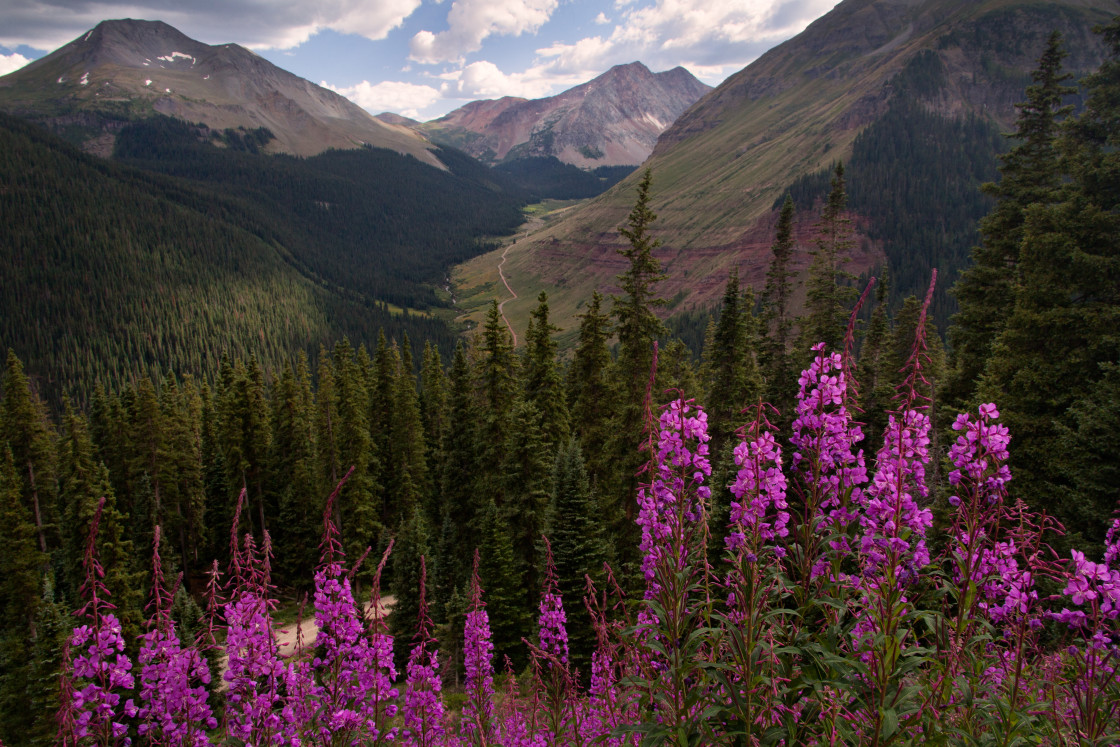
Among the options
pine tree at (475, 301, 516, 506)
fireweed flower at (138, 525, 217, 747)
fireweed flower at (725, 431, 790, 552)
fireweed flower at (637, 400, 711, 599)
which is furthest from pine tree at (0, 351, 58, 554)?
fireweed flower at (725, 431, 790, 552)

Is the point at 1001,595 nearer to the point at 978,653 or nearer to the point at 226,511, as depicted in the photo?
the point at 978,653

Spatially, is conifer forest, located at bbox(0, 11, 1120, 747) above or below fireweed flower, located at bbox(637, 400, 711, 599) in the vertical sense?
below

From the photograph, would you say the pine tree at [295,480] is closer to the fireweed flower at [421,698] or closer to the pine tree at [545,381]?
the pine tree at [545,381]

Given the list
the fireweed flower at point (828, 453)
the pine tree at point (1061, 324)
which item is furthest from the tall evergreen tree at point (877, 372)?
the fireweed flower at point (828, 453)

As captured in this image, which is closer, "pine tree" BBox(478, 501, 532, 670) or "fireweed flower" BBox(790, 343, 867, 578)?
"fireweed flower" BBox(790, 343, 867, 578)

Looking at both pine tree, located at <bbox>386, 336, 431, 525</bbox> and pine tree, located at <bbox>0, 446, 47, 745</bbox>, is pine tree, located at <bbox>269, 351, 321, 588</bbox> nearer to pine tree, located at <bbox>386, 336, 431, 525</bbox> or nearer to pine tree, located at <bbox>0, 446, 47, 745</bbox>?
pine tree, located at <bbox>386, 336, 431, 525</bbox>

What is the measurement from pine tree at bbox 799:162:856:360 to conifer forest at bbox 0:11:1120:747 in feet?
1.12

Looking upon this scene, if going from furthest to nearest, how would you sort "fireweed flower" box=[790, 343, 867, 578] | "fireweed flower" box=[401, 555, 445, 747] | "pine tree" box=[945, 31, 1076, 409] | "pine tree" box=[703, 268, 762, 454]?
1. "pine tree" box=[703, 268, 762, 454]
2. "pine tree" box=[945, 31, 1076, 409]
3. "fireweed flower" box=[401, 555, 445, 747]
4. "fireweed flower" box=[790, 343, 867, 578]

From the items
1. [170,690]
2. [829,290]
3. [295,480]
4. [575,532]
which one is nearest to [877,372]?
[829,290]

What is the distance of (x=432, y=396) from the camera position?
161 feet

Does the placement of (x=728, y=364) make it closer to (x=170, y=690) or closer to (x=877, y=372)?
(x=877, y=372)

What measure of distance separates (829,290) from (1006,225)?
395 inches

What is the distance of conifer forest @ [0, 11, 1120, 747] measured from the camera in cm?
446

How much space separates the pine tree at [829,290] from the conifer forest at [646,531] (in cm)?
34
